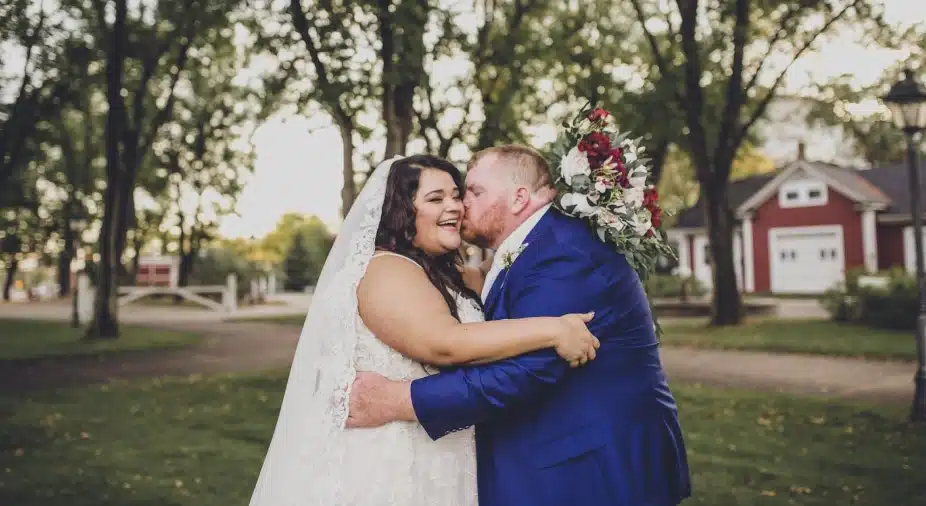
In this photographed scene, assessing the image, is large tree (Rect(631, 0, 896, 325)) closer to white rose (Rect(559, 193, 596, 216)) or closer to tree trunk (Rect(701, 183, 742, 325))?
tree trunk (Rect(701, 183, 742, 325))

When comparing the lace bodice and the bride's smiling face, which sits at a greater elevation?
the bride's smiling face

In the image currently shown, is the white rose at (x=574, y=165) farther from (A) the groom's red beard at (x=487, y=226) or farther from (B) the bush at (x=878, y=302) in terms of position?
(B) the bush at (x=878, y=302)

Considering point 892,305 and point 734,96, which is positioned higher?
point 734,96

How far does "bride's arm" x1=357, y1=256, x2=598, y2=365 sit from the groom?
0.24 feet

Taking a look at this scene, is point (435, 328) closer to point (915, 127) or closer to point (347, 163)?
point (347, 163)

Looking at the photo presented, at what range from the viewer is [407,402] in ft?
10.4

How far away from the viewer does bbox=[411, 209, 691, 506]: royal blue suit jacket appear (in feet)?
9.91

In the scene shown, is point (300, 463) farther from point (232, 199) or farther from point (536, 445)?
point (232, 199)

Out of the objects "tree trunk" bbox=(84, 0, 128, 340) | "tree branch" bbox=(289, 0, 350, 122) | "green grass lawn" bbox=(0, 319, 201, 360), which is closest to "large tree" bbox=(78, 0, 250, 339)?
"tree trunk" bbox=(84, 0, 128, 340)

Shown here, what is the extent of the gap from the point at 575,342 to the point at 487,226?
77cm

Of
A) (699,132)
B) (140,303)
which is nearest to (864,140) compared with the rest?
(699,132)

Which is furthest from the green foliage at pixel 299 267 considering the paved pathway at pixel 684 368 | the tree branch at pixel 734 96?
the tree branch at pixel 734 96

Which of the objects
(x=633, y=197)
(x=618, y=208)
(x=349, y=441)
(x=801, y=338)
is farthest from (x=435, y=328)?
(x=801, y=338)

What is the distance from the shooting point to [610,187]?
3350mm
